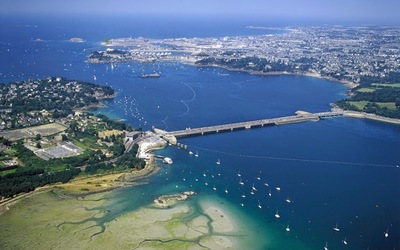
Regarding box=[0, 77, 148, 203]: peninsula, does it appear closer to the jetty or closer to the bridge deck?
the jetty

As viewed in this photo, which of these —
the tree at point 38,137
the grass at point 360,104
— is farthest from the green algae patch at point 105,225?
the grass at point 360,104

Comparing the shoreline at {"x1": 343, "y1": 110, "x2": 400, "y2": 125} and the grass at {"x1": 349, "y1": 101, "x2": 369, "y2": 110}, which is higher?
the grass at {"x1": 349, "y1": 101, "x2": 369, "y2": 110}

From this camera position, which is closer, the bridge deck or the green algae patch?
the green algae patch

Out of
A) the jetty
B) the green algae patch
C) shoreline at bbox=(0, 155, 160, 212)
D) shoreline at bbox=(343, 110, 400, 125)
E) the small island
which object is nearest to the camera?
the green algae patch

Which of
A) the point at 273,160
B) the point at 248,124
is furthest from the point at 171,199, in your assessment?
the point at 248,124

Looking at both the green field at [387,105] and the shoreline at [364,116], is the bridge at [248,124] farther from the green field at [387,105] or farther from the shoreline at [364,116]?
the green field at [387,105]

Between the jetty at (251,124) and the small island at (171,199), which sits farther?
the jetty at (251,124)

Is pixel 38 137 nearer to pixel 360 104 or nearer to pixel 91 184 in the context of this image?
pixel 91 184

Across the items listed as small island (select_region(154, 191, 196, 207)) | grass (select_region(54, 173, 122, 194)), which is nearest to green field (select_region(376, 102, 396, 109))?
small island (select_region(154, 191, 196, 207))
